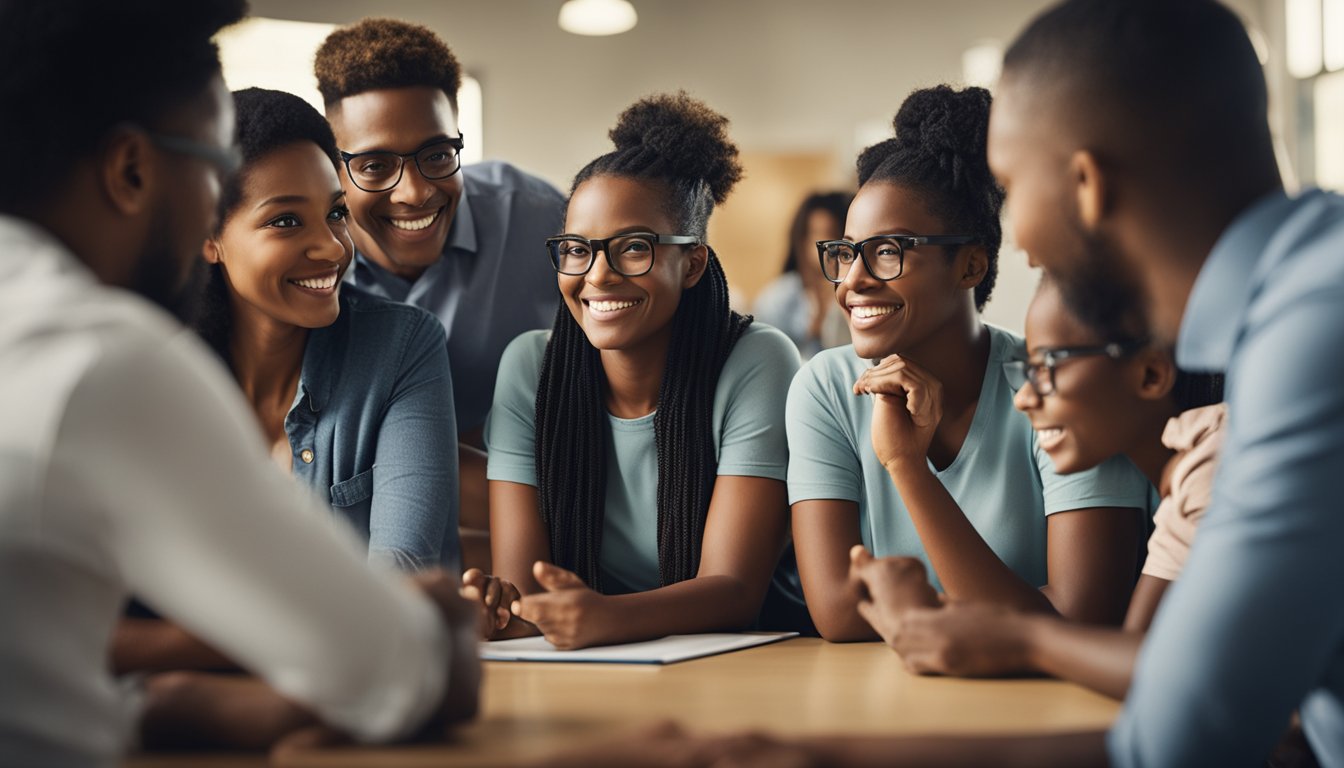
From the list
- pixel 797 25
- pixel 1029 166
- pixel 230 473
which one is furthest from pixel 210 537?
pixel 797 25

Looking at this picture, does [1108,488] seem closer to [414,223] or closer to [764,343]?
[764,343]

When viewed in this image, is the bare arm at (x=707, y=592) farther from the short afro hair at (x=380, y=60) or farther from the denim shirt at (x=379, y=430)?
the short afro hair at (x=380, y=60)

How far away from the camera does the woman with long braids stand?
2160 millimetres

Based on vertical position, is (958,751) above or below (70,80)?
below

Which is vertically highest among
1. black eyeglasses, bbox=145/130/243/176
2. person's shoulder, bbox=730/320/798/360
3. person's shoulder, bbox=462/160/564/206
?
person's shoulder, bbox=462/160/564/206

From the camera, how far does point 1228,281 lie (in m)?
1.16

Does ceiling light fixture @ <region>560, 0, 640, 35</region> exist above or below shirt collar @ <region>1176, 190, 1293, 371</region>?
above

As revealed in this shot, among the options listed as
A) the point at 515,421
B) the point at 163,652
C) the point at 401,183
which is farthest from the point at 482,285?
the point at 163,652

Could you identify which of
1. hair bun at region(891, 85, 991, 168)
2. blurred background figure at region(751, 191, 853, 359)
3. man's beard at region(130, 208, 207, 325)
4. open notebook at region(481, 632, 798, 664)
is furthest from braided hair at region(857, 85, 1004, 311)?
blurred background figure at region(751, 191, 853, 359)

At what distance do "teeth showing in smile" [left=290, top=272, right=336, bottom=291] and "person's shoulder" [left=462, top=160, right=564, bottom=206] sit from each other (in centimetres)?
92

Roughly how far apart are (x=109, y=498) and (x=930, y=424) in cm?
133

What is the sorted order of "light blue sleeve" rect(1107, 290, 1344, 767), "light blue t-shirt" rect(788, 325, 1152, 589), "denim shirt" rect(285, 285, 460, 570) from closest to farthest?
1. "light blue sleeve" rect(1107, 290, 1344, 767)
2. "light blue t-shirt" rect(788, 325, 1152, 589)
3. "denim shirt" rect(285, 285, 460, 570)

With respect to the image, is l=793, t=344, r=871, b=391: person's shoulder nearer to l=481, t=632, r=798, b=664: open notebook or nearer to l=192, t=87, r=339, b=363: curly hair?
l=481, t=632, r=798, b=664: open notebook

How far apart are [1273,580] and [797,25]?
24.0 ft
